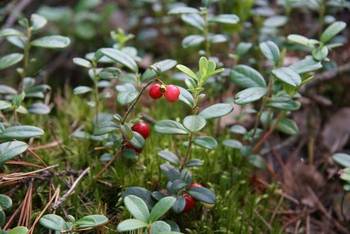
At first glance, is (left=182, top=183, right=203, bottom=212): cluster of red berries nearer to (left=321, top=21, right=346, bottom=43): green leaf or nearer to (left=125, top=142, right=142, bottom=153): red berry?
(left=125, top=142, right=142, bottom=153): red berry

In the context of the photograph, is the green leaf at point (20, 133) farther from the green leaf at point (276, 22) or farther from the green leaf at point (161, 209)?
the green leaf at point (276, 22)

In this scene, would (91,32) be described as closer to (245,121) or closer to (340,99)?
(245,121)

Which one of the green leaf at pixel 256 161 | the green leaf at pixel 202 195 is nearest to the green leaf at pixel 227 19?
the green leaf at pixel 256 161

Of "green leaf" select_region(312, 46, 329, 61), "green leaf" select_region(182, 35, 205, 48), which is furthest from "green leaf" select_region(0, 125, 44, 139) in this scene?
"green leaf" select_region(312, 46, 329, 61)

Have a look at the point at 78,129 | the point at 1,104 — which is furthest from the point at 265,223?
the point at 1,104

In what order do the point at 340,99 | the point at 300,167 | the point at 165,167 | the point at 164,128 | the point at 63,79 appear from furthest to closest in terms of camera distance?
the point at 63,79 → the point at 340,99 → the point at 300,167 → the point at 165,167 → the point at 164,128
